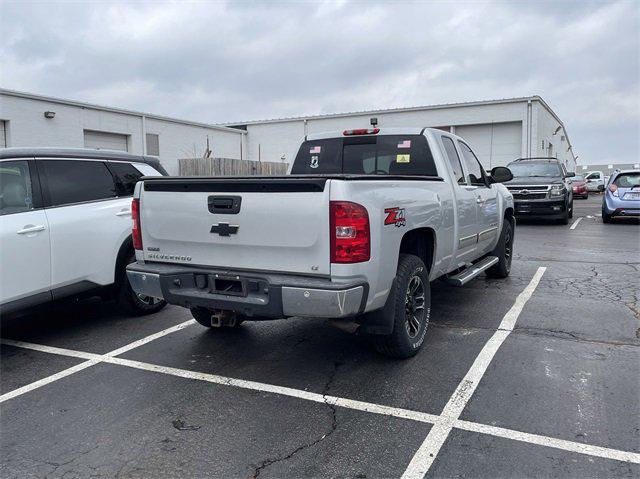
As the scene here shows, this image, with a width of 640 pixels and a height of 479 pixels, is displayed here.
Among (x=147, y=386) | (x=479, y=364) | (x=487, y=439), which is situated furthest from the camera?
(x=479, y=364)

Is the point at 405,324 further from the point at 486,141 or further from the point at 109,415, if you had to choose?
the point at 486,141

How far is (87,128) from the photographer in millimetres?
20641

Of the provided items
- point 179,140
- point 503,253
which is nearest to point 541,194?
point 503,253

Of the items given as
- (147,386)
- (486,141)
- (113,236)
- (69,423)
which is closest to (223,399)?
(147,386)

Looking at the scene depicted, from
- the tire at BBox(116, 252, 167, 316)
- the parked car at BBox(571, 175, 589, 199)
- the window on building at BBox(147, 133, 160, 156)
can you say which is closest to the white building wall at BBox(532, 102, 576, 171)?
the parked car at BBox(571, 175, 589, 199)

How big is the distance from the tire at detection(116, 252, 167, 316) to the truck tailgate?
1419 millimetres

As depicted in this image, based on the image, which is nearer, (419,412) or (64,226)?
(419,412)

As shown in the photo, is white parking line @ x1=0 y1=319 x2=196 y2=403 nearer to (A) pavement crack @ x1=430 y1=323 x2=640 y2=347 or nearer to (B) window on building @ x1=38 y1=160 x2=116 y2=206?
(B) window on building @ x1=38 y1=160 x2=116 y2=206

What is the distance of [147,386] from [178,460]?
117cm

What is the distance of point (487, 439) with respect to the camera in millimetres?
Result: 3133

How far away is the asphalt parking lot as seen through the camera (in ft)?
9.67

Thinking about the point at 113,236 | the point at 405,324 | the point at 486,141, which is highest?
the point at 486,141

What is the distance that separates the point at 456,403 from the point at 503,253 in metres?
4.37

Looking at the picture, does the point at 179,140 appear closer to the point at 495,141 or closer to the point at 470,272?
the point at 495,141
